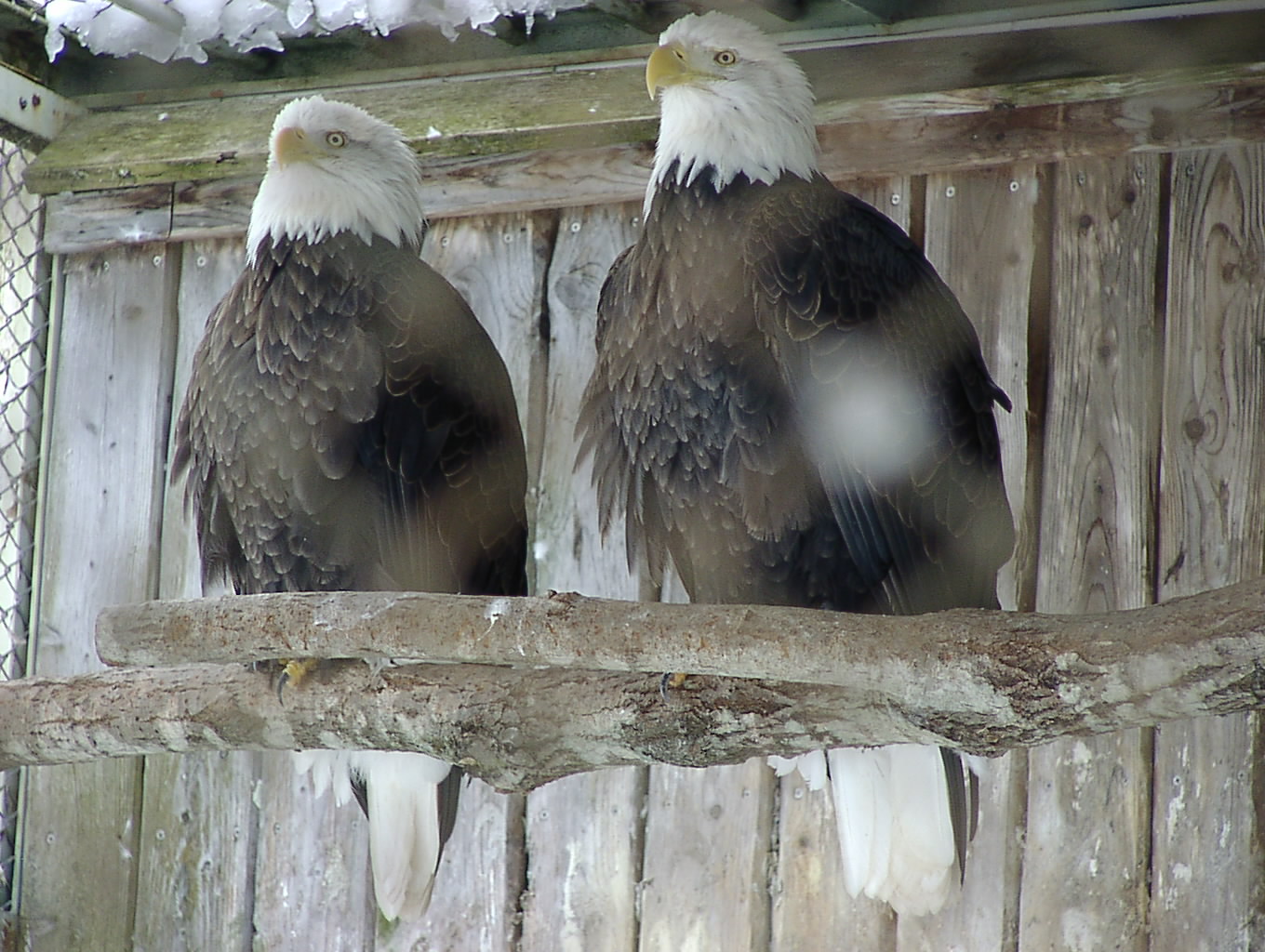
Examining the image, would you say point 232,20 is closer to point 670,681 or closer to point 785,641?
point 670,681

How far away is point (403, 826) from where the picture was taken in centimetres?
307

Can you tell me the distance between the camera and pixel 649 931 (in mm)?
3205

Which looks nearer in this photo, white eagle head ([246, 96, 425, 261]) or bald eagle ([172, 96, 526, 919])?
bald eagle ([172, 96, 526, 919])

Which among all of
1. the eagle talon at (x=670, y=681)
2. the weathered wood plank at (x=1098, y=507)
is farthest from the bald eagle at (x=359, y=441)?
the weathered wood plank at (x=1098, y=507)

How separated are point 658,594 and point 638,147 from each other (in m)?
1.00

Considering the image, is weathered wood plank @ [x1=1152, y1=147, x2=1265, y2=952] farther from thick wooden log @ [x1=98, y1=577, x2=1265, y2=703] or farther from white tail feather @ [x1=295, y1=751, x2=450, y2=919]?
white tail feather @ [x1=295, y1=751, x2=450, y2=919]

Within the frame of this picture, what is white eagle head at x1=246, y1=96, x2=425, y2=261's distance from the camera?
3.19 meters

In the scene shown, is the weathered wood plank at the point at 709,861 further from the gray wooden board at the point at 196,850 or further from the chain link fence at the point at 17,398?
the chain link fence at the point at 17,398

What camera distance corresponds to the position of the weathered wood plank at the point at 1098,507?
2.90 metres

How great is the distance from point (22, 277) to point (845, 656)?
2700mm

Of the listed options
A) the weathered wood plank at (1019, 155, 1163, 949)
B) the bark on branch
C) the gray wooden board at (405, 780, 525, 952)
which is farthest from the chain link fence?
the weathered wood plank at (1019, 155, 1163, 949)

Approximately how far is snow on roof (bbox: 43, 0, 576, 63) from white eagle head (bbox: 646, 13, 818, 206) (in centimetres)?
51

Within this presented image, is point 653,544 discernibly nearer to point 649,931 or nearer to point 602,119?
point 649,931

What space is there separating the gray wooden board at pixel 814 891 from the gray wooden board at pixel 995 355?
0.08 meters
